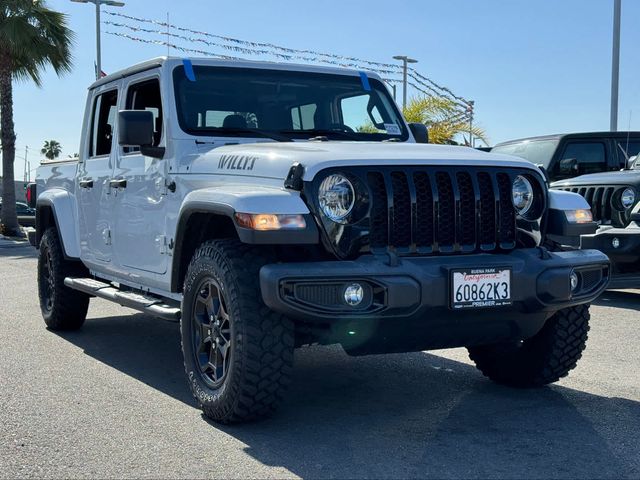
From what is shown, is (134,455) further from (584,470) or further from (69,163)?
(69,163)

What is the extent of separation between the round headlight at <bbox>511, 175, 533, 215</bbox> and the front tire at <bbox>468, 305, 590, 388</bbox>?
69cm

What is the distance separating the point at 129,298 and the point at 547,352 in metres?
2.66

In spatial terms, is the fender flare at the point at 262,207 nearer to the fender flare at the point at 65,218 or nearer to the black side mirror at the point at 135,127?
the black side mirror at the point at 135,127

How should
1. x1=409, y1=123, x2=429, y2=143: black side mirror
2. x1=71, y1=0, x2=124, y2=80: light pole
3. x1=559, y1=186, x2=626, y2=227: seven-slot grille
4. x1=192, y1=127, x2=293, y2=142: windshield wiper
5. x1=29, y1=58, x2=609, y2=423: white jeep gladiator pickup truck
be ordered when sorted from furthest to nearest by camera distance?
x1=71, y1=0, x2=124, y2=80: light pole < x1=559, y1=186, x2=626, y2=227: seven-slot grille < x1=409, y1=123, x2=429, y2=143: black side mirror < x1=192, y1=127, x2=293, y2=142: windshield wiper < x1=29, y1=58, x2=609, y2=423: white jeep gladiator pickup truck

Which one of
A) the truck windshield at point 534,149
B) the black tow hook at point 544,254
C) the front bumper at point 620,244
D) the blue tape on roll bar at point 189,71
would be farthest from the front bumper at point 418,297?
the truck windshield at point 534,149

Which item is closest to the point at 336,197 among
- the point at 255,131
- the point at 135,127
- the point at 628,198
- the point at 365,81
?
the point at 255,131

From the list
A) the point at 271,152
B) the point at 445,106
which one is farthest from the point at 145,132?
the point at 445,106

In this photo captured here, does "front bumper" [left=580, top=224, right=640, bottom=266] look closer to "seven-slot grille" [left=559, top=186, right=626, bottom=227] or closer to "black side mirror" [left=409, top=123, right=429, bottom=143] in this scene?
"seven-slot grille" [left=559, top=186, right=626, bottom=227]

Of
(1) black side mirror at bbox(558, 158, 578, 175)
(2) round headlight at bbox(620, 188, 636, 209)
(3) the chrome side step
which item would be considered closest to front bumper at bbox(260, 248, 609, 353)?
(3) the chrome side step

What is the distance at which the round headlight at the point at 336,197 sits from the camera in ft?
14.1

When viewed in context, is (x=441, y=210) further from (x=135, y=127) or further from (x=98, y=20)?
(x=98, y=20)

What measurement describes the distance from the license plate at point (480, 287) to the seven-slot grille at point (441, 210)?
9.5 inches

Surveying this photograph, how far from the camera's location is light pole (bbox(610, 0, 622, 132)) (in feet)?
56.5

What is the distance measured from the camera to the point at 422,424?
15.2 ft
